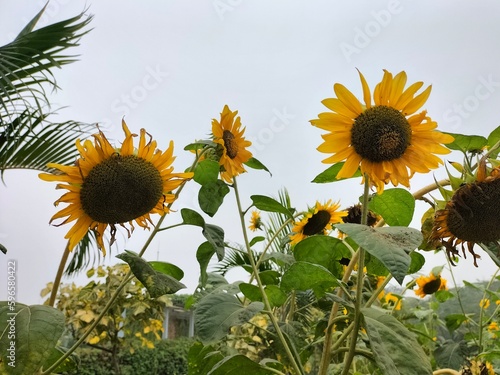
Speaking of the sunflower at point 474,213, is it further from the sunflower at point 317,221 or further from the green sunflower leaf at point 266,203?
the sunflower at point 317,221

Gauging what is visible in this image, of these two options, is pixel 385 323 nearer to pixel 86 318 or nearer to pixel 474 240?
pixel 474 240

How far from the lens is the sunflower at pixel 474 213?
0.56m

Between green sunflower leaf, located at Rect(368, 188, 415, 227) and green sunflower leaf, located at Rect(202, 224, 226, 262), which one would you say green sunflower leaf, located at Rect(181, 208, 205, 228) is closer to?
green sunflower leaf, located at Rect(202, 224, 226, 262)

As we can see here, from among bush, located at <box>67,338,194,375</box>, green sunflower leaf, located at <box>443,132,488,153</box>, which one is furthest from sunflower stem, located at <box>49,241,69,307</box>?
bush, located at <box>67,338,194,375</box>

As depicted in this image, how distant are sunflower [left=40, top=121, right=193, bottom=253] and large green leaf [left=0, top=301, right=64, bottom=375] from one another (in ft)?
0.39

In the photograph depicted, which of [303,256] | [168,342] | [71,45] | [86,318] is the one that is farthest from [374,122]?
[168,342]

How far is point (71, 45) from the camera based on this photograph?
2.55 meters

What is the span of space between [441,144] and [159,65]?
1461 millimetres

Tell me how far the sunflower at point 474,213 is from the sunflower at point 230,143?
0.31m

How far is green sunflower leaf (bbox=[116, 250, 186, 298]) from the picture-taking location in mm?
521

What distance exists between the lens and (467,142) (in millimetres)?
605

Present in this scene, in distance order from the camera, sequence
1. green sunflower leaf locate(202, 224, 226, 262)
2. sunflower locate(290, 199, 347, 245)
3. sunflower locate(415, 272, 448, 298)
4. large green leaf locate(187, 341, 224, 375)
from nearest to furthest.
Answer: green sunflower leaf locate(202, 224, 226, 262), large green leaf locate(187, 341, 224, 375), sunflower locate(290, 199, 347, 245), sunflower locate(415, 272, 448, 298)

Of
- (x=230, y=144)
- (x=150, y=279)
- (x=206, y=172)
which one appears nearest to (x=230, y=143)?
(x=230, y=144)

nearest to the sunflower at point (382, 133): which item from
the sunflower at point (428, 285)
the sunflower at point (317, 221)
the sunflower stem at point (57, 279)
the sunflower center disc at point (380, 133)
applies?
the sunflower center disc at point (380, 133)
